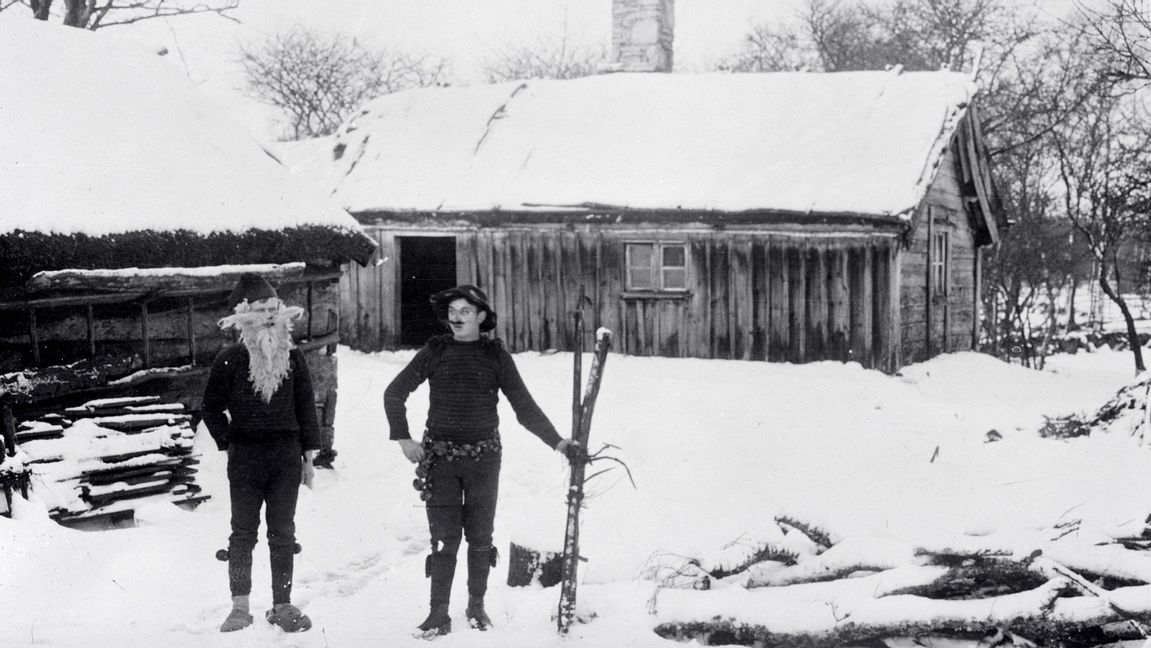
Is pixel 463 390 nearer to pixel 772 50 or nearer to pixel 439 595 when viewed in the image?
pixel 439 595

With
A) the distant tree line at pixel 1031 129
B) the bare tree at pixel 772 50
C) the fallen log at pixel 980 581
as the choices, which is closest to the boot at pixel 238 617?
the fallen log at pixel 980 581

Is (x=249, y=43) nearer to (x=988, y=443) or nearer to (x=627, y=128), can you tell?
(x=627, y=128)

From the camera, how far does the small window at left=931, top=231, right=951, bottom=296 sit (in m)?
15.5

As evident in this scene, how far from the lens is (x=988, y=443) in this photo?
9461 millimetres

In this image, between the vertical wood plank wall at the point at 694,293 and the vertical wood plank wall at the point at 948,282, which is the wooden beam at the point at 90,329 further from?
the vertical wood plank wall at the point at 948,282

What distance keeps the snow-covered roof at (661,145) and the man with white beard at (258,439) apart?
31.2ft

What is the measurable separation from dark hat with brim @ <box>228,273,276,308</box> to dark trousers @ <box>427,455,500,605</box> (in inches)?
47.3

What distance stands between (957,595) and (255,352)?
3439 millimetres

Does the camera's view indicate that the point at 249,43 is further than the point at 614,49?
Yes

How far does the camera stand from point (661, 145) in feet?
50.9

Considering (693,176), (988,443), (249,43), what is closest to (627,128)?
(693,176)

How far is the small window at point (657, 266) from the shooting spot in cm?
1461

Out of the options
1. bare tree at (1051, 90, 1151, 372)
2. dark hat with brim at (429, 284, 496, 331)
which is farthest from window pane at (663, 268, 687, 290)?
dark hat with brim at (429, 284, 496, 331)

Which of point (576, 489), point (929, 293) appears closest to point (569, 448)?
point (576, 489)
